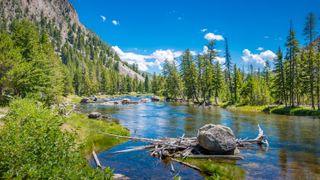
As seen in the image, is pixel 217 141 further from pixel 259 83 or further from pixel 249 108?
pixel 259 83

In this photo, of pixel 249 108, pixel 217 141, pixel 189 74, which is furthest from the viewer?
pixel 189 74

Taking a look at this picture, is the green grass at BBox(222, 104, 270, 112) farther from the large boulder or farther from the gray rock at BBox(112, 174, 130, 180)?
the gray rock at BBox(112, 174, 130, 180)

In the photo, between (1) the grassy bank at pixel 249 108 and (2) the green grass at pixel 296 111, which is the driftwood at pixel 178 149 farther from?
(1) the grassy bank at pixel 249 108

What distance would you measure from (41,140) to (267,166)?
588 inches

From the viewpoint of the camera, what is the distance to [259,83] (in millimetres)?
96875

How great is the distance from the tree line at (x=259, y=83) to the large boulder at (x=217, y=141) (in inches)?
1647

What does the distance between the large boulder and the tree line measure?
137 ft

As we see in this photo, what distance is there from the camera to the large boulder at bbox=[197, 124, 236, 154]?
21500mm

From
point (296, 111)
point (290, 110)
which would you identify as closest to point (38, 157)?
point (296, 111)

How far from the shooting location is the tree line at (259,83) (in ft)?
194

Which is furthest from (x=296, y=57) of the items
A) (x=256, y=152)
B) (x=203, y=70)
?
(x=256, y=152)

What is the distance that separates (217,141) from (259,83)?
8139 centimetres

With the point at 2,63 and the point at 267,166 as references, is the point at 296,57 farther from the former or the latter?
the point at 2,63

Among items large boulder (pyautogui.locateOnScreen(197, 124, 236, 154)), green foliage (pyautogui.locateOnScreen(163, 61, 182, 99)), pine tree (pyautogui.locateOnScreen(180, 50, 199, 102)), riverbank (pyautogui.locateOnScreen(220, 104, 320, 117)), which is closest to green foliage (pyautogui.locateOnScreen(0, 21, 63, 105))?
large boulder (pyautogui.locateOnScreen(197, 124, 236, 154))
